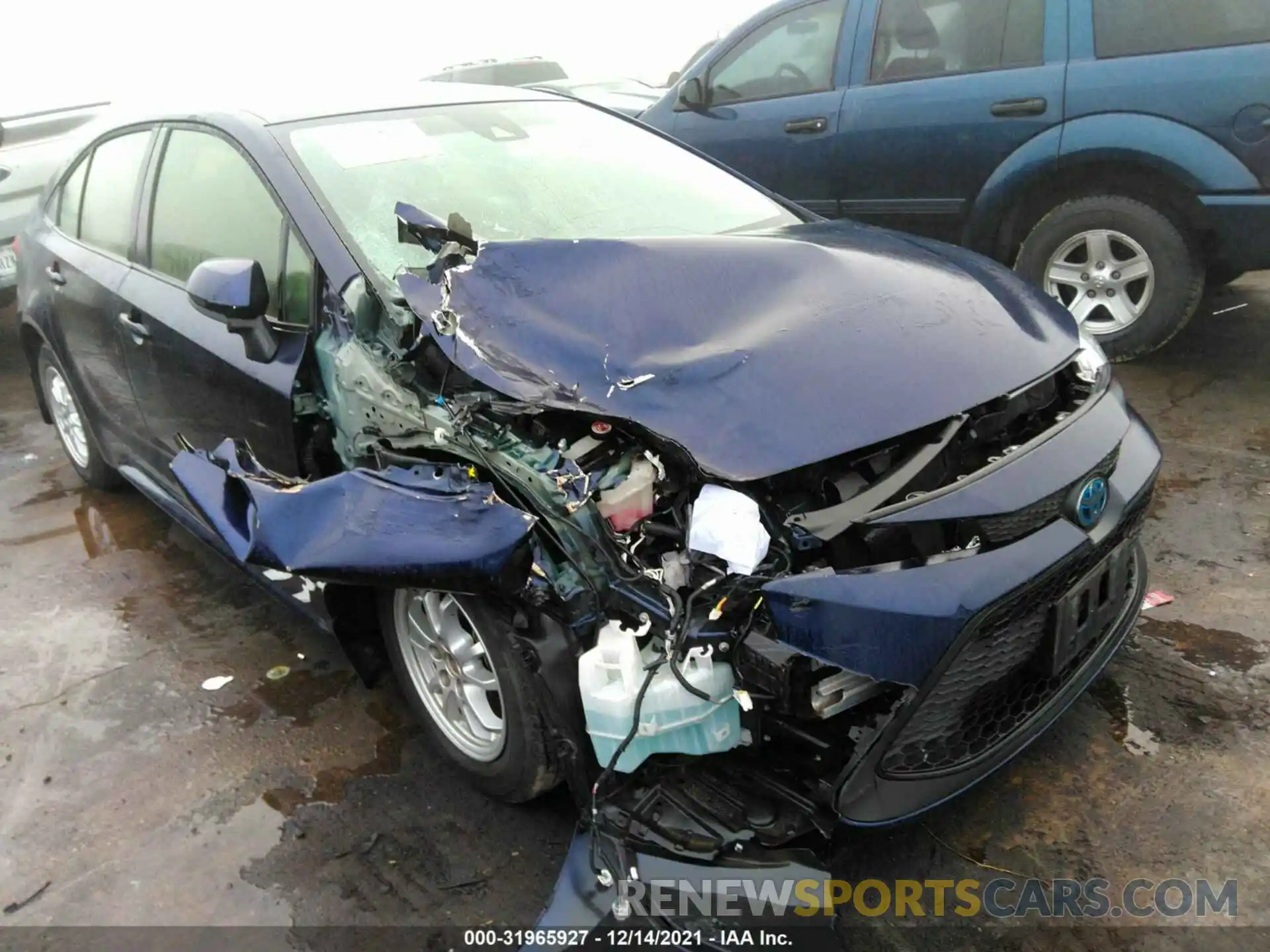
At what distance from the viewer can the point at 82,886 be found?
237 centimetres

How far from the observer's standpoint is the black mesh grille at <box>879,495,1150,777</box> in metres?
1.82

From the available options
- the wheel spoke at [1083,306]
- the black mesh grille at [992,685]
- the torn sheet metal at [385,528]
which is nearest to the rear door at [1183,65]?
the wheel spoke at [1083,306]

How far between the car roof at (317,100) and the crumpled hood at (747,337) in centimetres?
101

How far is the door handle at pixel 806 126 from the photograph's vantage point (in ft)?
17.0

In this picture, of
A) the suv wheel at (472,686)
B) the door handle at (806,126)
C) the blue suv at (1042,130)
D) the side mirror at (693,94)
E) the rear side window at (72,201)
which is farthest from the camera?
the side mirror at (693,94)

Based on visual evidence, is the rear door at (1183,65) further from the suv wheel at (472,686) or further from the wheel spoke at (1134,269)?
the suv wheel at (472,686)

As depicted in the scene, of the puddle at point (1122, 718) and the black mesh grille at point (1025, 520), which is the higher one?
the black mesh grille at point (1025, 520)

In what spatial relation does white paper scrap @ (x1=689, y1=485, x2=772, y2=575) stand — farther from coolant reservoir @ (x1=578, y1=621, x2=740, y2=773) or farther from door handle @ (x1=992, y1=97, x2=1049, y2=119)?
door handle @ (x1=992, y1=97, x2=1049, y2=119)

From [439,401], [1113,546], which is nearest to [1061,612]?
[1113,546]

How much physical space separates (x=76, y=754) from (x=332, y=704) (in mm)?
734

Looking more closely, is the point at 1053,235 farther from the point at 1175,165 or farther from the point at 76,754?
the point at 76,754

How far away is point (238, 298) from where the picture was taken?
2537 mm

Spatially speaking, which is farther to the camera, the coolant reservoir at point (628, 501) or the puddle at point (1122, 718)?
the puddle at point (1122, 718)

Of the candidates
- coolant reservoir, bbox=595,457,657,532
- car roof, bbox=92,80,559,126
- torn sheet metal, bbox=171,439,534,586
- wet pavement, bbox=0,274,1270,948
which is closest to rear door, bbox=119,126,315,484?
car roof, bbox=92,80,559,126
